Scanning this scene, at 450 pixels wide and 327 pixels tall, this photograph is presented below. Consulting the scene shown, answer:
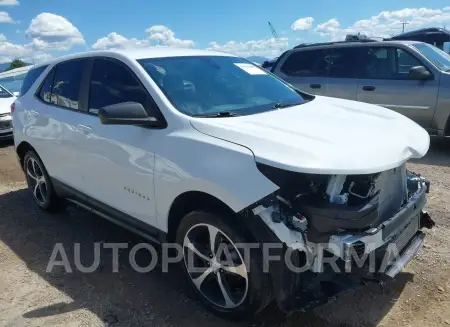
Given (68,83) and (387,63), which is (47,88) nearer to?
(68,83)

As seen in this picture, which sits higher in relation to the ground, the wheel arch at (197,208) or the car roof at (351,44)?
the car roof at (351,44)

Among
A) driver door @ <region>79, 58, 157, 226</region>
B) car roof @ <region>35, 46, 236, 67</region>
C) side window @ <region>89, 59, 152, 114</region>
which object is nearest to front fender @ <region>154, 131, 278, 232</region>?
driver door @ <region>79, 58, 157, 226</region>

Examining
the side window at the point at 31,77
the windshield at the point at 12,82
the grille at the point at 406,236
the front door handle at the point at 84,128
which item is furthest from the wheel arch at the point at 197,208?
the windshield at the point at 12,82

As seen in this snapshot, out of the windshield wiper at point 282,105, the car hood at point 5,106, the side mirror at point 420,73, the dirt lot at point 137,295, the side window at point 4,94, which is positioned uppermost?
the side mirror at point 420,73

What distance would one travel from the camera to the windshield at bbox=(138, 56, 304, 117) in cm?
330

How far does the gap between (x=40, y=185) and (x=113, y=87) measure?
2.05m

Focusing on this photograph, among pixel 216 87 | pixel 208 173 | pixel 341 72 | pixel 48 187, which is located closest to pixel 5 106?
pixel 48 187

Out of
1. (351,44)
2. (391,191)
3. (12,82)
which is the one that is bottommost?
(391,191)

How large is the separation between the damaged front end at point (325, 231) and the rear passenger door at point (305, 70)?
5905 millimetres

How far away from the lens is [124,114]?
9.93 feet

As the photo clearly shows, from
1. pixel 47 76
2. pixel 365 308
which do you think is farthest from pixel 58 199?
pixel 365 308

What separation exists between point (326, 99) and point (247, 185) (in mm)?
1829

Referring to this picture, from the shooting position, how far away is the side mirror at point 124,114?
3.01 m

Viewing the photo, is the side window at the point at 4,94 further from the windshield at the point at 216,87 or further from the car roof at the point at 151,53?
the windshield at the point at 216,87
